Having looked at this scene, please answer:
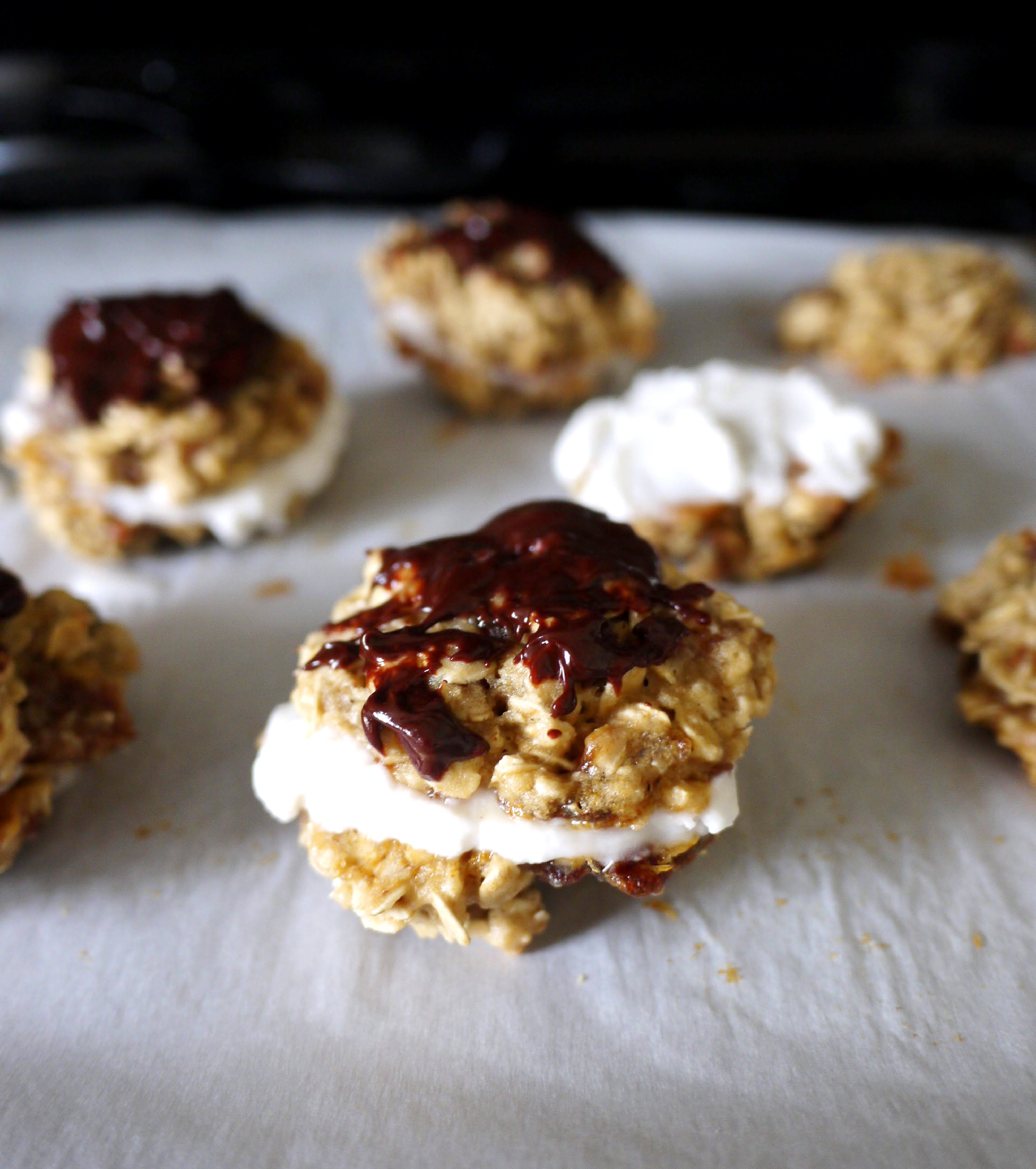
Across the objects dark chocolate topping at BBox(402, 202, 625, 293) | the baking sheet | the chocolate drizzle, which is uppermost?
dark chocolate topping at BBox(402, 202, 625, 293)

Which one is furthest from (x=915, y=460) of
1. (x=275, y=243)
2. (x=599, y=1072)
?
(x=275, y=243)

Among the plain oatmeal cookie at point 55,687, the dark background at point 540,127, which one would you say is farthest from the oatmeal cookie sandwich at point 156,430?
the dark background at point 540,127

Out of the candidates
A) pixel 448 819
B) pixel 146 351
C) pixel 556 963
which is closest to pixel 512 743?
pixel 448 819

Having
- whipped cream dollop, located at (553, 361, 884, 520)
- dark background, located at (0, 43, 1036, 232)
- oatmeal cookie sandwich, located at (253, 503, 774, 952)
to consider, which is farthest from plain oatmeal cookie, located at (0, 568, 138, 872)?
dark background, located at (0, 43, 1036, 232)

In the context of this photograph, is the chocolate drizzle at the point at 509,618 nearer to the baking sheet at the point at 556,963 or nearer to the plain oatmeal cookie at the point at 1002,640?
the baking sheet at the point at 556,963

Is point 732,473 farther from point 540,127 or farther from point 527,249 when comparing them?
point 540,127

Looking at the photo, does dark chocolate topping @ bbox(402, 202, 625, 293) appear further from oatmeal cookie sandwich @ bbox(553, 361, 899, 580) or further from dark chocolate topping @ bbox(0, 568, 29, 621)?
dark chocolate topping @ bbox(0, 568, 29, 621)

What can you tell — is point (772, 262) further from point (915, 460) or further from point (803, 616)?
point (803, 616)
